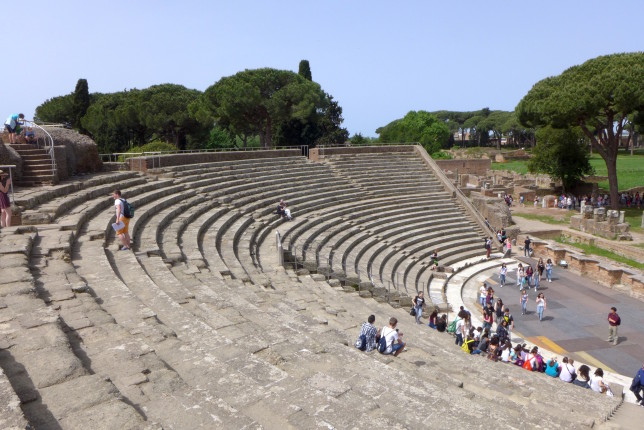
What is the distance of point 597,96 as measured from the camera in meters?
28.0

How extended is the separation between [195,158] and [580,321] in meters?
16.0

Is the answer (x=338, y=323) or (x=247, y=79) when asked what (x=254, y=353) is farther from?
(x=247, y=79)

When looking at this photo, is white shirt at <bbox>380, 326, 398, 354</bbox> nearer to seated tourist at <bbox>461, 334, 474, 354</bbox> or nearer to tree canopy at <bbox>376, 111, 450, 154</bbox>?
seated tourist at <bbox>461, 334, 474, 354</bbox>

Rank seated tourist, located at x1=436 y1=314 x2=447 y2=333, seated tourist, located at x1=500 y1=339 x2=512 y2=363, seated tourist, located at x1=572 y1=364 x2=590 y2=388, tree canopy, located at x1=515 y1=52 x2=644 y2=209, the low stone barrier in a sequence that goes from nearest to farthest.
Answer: seated tourist, located at x1=572 y1=364 x2=590 y2=388
seated tourist, located at x1=500 y1=339 x2=512 y2=363
seated tourist, located at x1=436 y1=314 x2=447 y2=333
the low stone barrier
tree canopy, located at x1=515 y1=52 x2=644 y2=209

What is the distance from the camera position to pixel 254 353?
544cm

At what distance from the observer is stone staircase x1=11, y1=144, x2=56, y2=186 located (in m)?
13.6

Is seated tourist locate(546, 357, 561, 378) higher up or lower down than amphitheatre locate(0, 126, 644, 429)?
lower down

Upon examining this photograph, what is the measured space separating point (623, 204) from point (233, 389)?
3724cm

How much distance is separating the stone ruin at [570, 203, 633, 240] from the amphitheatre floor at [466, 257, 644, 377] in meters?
5.94

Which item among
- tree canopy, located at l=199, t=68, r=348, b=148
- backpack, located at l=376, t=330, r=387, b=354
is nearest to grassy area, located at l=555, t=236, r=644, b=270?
backpack, located at l=376, t=330, r=387, b=354

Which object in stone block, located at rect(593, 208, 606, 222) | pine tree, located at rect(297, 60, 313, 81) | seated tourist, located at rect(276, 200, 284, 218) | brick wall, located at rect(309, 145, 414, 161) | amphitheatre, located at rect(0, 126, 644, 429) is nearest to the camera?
amphitheatre, located at rect(0, 126, 644, 429)

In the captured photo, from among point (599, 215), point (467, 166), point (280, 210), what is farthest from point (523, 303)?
point (467, 166)

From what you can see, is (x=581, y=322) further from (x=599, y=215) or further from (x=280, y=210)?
(x=599, y=215)

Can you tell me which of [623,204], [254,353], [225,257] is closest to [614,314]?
[225,257]
